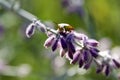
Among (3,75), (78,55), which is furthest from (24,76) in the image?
(78,55)

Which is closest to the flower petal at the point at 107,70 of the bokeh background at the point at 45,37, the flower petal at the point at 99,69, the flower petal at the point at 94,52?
the flower petal at the point at 99,69

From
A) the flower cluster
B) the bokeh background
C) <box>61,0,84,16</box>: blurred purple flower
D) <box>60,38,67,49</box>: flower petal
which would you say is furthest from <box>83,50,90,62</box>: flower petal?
<box>61,0,84,16</box>: blurred purple flower

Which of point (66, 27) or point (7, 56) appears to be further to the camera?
point (7, 56)

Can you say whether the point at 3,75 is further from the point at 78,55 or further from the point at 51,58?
the point at 78,55

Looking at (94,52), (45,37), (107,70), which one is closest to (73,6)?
(45,37)

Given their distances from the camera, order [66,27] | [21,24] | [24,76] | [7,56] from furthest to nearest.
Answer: [21,24]
[7,56]
[24,76]
[66,27]

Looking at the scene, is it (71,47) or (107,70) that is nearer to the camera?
(71,47)

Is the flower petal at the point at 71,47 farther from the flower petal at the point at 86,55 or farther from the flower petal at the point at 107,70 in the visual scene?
the flower petal at the point at 107,70

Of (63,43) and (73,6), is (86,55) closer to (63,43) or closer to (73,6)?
(63,43)

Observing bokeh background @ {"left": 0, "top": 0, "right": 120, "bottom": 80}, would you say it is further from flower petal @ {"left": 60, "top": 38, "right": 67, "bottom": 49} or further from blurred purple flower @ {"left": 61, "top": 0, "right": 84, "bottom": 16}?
flower petal @ {"left": 60, "top": 38, "right": 67, "bottom": 49}
